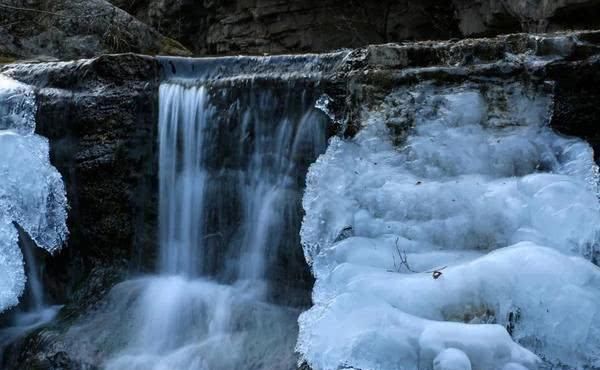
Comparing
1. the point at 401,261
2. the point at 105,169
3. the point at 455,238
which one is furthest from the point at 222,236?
the point at 455,238

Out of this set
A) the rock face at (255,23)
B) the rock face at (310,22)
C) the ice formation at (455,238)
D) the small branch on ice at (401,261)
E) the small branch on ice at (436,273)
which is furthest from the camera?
the rock face at (310,22)

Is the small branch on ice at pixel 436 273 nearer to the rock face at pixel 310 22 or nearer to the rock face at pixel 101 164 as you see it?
the rock face at pixel 101 164

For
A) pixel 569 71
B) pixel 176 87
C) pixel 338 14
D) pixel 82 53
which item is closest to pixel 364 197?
pixel 569 71

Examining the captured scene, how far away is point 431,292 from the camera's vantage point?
3.25m

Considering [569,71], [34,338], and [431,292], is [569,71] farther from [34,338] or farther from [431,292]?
[34,338]

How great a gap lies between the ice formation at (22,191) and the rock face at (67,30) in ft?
7.41

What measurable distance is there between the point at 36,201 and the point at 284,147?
6.34 ft

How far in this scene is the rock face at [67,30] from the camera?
24.5ft

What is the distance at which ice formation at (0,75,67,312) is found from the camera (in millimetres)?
4867

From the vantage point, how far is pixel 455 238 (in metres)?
3.72

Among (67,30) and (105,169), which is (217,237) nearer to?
(105,169)

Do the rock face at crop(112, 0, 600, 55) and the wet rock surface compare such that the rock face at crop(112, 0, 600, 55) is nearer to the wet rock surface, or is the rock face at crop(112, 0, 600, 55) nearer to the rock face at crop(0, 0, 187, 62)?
the rock face at crop(0, 0, 187, 62)

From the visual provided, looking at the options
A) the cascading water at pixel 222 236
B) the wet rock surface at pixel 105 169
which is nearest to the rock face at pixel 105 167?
the wet rock surface at pixel 105 169

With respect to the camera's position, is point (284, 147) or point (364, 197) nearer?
point (364, 197)
